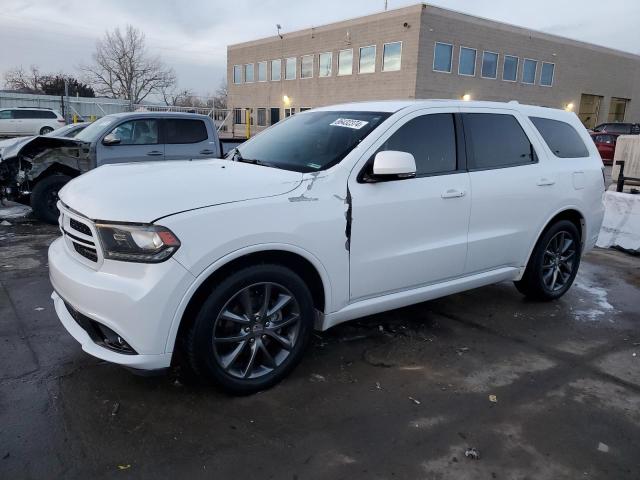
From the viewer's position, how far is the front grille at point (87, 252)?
282 centimetres

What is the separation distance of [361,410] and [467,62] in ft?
108

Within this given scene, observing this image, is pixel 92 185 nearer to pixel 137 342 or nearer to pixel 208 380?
pixel 137 342

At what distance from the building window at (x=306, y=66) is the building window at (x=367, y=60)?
4827mm

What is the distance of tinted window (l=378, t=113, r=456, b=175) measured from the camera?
3639 millimetres

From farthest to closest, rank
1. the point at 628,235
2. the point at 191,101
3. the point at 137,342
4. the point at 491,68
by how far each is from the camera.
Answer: the point at 191,101, the point at 491,68, the point at 628,235, the point at 137,342

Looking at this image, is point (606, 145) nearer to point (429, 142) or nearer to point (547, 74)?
point (547, 74)

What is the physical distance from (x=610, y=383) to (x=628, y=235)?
4681 mm

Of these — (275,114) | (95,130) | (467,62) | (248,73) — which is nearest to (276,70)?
(275,114)

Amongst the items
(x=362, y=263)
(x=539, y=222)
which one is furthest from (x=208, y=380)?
(x=539, y=222)

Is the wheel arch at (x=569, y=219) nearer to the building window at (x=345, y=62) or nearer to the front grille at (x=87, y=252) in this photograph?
the front grille at (x=87, y=252)

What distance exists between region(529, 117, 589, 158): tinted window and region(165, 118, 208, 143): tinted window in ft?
19.1

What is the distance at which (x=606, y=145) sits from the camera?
21922 mm

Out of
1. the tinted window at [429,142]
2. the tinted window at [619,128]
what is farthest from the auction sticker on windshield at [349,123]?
the tinted window at [619,128]

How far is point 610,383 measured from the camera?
11.3 ft
